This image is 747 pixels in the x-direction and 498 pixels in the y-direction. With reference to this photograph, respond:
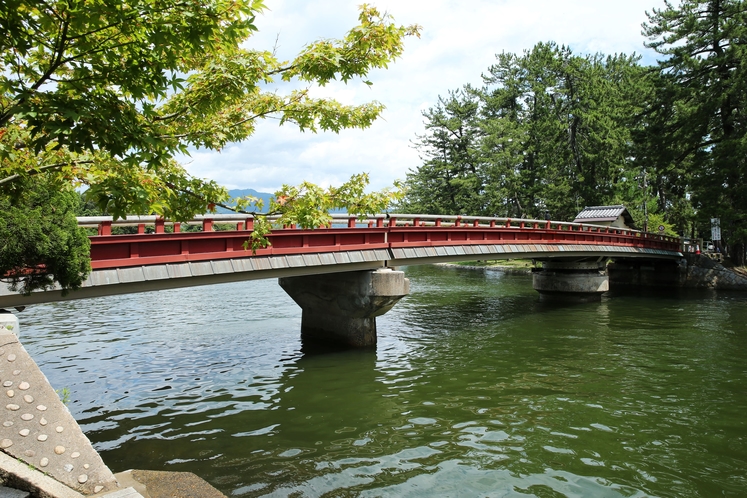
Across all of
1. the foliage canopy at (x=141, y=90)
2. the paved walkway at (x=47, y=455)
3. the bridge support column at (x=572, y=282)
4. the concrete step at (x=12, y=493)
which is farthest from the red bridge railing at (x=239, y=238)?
the bridge support column at (x=572, y=282)

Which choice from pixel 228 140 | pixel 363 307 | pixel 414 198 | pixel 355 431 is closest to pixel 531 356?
pixel 363 307

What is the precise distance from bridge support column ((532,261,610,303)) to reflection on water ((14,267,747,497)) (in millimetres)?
7482

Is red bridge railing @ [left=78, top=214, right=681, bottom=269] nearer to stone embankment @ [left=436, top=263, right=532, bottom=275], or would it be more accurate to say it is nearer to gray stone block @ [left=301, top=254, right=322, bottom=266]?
gray stone block @ [left=301, top=254, right=322, bottom=266]

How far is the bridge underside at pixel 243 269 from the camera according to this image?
9.79 meters

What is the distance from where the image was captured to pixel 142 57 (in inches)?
200

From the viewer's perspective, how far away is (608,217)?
3706 centimetres

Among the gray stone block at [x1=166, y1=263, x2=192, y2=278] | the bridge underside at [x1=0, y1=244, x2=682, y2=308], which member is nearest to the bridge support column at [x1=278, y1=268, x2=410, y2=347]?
the bridge underside at [x1=0, y1=244, x2=682, y2=308]

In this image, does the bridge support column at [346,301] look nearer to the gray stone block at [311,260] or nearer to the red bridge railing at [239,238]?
the red bridge railing at [239,238]

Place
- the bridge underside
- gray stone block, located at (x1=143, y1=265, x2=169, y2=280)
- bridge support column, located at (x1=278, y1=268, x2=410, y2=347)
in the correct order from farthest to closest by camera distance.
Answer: bridge support column, located at (x1=278, y1=268, x2=410, y2=347) < gray stone block, located at (x1=143, y1=265, x2=169, y2=280) < the bridge underside

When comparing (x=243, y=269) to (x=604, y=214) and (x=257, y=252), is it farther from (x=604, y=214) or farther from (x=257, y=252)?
(x=604, y=214)

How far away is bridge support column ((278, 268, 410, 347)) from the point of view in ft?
49.0

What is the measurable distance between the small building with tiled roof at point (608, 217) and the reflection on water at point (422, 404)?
18272mm

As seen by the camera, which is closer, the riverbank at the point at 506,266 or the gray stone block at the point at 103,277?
the gray stone block at the point at 103,277

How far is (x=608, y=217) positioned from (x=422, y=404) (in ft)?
105
